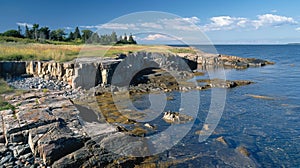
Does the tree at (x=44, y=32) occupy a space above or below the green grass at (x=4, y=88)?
above

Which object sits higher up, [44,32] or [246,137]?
[44,32]

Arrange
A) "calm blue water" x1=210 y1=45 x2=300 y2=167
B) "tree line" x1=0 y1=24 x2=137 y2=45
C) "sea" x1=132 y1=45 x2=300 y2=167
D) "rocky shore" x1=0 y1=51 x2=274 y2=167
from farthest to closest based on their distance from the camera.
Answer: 1. "tree line" x1=0 y1=24 x2=137 y2=45
2. "calm blue water" x1=210 y1=45 x2=300 y2=167
3. "sea" x1=132 y1=45 x2=300 y2=167
4. "rocky shore" x1=0 y1=51 x2=274 y2=167

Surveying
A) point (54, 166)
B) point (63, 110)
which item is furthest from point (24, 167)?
point (63, 110)

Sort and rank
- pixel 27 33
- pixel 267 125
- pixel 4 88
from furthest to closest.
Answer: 1. pixel 27 33
2. pixel 4 88
3. pixel 267 125

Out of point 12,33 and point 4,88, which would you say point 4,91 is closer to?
point 4,88

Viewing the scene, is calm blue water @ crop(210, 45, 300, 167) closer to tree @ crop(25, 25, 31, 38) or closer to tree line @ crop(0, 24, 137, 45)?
tree line @ crop(0, 24, 137, 45)

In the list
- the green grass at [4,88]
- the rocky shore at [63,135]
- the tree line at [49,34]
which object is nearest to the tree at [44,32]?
the tree line at [49,34]

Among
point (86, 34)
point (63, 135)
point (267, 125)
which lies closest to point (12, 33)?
point (86, 34)

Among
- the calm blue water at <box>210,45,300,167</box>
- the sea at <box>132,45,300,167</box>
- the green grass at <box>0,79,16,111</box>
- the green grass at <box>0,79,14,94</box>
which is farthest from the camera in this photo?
the green grass at <box>0,79,14,94</box>

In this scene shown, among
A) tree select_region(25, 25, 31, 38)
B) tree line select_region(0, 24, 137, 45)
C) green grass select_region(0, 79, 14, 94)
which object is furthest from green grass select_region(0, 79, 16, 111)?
tree select_region(25, 25, 31, 38)

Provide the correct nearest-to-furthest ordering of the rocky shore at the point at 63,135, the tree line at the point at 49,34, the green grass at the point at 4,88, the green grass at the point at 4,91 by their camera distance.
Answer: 1. the rocky shore at the point at 63,135
2. the green grass at the point at 4,91
3. the green grass at the point at 4,88
4. the tree line at the point at 49,34

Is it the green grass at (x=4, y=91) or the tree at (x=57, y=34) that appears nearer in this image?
the green grass at (x=4, y=91)

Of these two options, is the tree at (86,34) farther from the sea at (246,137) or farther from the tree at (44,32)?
the sea at (246,137)

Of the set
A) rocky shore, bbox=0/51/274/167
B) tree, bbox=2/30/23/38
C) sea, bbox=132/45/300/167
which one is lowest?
sea, bbox=132/45/300/167
